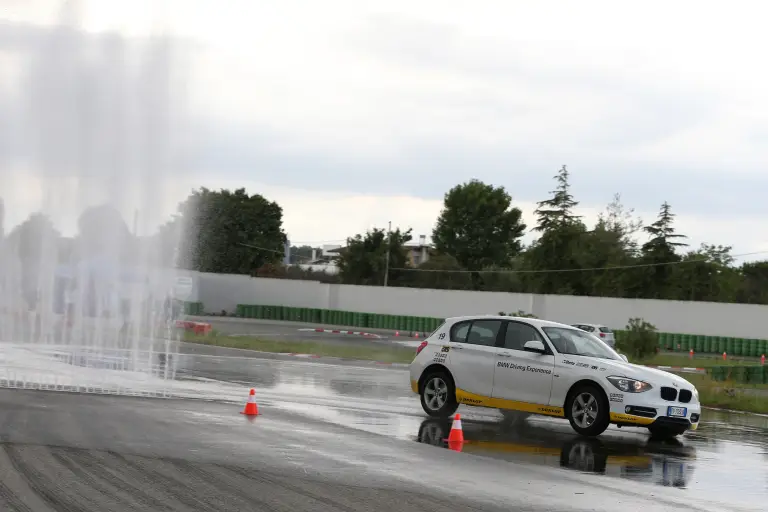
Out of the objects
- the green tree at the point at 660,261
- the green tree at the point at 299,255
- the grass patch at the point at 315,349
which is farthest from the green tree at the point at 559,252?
the green tree at the point at 299,255

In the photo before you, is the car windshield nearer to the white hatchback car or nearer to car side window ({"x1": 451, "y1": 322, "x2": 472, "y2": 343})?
the white hatchback car

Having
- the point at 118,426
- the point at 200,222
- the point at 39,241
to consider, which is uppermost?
the point at 200,222

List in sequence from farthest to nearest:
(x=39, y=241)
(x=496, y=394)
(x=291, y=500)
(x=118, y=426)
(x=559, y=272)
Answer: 1. (x=559, y=272)
2. (x=39, y=241)
3. (x=496, y=394)
4. (x=118, y=426)
5. (x=291, y=500)

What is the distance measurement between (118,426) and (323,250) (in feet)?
574

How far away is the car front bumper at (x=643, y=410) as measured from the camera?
14.1m

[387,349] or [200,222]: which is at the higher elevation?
[200,222]

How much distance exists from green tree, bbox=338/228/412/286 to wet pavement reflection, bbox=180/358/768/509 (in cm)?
7569

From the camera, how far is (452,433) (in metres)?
13.1

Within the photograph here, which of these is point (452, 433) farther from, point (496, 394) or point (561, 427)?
point (561, 427)

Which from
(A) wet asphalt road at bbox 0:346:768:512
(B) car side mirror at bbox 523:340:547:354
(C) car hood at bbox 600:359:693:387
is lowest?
(A) wet asphalt road at bbox 0:346:768:512

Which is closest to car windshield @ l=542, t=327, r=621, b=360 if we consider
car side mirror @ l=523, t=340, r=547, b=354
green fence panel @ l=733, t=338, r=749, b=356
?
car side mirror @ l=523, t=340, r=547, b=354

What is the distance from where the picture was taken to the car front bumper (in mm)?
14117

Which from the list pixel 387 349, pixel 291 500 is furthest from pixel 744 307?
pixel 291 500

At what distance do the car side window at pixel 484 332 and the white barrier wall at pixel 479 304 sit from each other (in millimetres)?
42835
